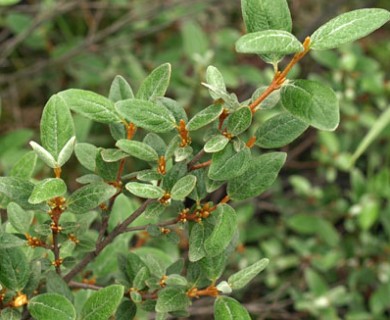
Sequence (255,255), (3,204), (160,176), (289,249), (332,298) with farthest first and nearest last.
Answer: (289,249)
(255,255)
(332,298)
(3,204)
(160,176)

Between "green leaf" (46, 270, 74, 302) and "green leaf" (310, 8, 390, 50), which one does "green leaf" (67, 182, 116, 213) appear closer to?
"green leaf" (46, 270, 74, 302)

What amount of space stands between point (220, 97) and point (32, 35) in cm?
169

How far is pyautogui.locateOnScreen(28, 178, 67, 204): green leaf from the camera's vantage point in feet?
2.62

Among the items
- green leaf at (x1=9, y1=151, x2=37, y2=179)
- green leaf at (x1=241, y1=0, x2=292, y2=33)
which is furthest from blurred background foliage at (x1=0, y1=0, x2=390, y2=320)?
green leaf at (x1=241, y1=0, x2=292, y2=33)

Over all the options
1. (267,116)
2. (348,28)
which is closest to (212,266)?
(348,28)

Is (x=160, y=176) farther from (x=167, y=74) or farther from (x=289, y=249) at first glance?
(x=289, y=249)

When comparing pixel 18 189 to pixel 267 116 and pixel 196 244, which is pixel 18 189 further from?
pixel 267 116

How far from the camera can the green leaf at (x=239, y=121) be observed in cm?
79

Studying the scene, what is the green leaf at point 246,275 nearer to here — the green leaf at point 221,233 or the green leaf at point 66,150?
the green leaf at point 221,233

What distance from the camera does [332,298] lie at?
1865 mm

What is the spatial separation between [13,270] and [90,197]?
5.5 inches

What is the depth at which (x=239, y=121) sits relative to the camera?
2.64 ft

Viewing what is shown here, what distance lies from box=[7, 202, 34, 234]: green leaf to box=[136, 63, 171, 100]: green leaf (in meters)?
0.22


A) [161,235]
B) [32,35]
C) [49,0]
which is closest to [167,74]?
[161,235]
